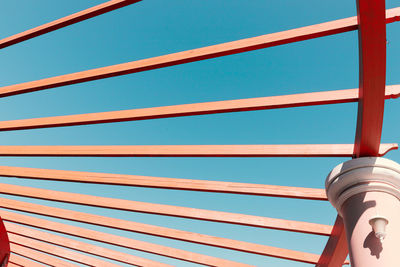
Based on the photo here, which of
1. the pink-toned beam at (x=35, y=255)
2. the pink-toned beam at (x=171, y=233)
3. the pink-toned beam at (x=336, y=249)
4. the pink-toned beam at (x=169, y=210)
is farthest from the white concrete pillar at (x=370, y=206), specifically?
the pink-toned beam at (x=35, y=255)

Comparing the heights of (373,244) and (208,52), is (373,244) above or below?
below

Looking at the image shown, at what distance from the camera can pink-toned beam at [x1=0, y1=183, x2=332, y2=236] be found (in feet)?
26.4

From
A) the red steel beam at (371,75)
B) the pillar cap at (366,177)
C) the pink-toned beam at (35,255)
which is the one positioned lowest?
the pink-toned beam at (35,255)

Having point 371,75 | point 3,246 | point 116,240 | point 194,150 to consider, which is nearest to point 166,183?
→ point 194,150

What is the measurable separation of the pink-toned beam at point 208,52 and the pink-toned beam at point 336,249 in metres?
4.32

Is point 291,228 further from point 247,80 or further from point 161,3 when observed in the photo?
point 161,3

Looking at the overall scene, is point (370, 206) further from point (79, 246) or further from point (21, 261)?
point (21, 261)

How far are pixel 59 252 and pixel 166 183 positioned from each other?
7.61 metres

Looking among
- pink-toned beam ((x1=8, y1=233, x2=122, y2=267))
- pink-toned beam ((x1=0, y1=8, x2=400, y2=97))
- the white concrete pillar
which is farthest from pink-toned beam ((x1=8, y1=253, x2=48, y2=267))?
the white concrete pillar

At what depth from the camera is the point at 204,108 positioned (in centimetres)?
625

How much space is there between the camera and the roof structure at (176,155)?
5.00 m

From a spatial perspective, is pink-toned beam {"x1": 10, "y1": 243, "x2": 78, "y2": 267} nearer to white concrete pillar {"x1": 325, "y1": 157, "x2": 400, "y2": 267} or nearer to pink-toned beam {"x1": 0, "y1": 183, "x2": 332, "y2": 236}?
pink-toned beam {"x1": 0, "y1": 183, "x2": 332, "y2": 236}

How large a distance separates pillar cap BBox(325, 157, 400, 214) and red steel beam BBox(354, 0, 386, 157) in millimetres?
285

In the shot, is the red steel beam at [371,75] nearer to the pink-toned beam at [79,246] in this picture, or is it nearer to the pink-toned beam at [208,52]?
the pink-toned beam at [208,52]
